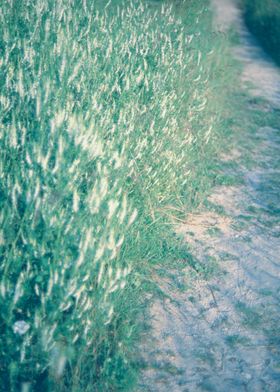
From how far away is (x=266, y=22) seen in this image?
10.8m

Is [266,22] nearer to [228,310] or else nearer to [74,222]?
[228,310]

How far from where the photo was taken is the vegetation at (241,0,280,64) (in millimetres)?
9734

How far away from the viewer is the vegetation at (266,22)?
9.73 meters

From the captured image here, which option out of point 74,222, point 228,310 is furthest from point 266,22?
point 74,222

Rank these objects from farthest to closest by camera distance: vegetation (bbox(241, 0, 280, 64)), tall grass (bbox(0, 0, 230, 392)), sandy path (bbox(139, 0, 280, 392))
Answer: vegetation (bbox(241, 0, 280, 64))
sandy path (bbox(139, 0, 280, 392))
tall grass (bbox(0, 0, 230, 392))

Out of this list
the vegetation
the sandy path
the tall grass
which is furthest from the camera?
the vegetation

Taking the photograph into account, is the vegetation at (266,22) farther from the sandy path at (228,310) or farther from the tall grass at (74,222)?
the tall grass at (74,222)

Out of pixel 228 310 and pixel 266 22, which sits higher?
pixel 266 22

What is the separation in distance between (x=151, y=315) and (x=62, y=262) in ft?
3.48

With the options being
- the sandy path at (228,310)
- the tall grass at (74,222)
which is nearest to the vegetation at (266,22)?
the sandy path at (228,310)

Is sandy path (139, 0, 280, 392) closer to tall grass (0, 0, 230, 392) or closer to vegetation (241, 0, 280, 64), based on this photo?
tall grass (0, 0, 230, 392)

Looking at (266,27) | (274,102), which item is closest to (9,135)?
(274,102)

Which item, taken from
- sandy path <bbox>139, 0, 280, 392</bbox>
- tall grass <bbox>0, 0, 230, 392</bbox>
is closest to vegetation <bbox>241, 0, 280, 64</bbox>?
sandy path <bbox>139, 0, 280, 392</bbox>

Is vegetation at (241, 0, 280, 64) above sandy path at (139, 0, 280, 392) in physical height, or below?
above
